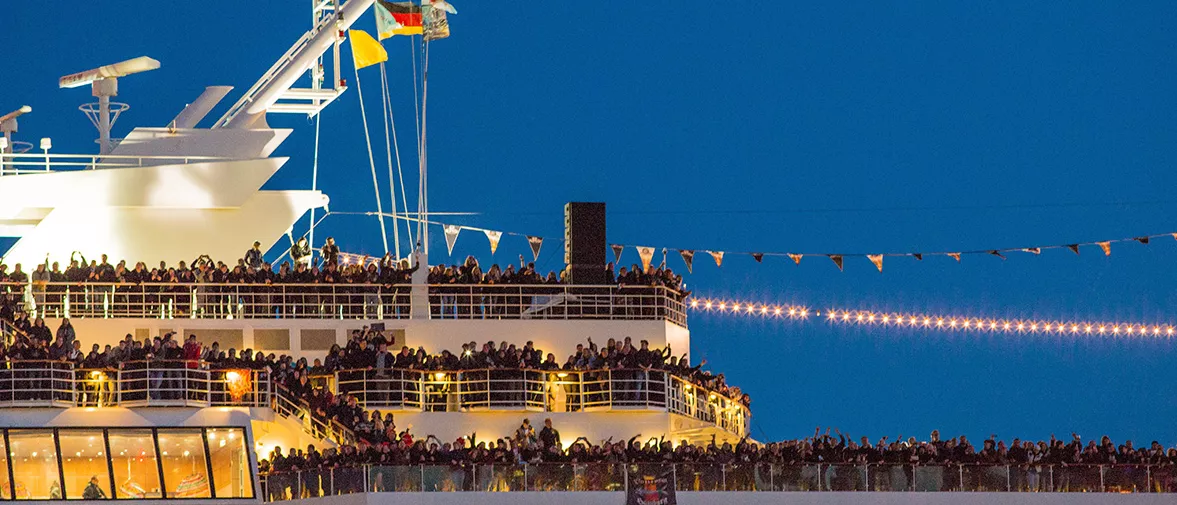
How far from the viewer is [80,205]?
44.2 m

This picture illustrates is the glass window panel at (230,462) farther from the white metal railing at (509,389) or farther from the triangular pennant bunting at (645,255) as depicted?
the triangular pennant bunting at (645,255)

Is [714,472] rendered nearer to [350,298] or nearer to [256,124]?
[350,298]

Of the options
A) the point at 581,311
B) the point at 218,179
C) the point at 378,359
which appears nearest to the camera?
the point at 378,359

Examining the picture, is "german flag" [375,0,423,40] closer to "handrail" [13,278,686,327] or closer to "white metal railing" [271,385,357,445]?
"handrail" [13,278,686,327]

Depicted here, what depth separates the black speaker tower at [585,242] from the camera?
138 feet

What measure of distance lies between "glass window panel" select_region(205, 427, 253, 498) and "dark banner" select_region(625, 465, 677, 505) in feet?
18.8

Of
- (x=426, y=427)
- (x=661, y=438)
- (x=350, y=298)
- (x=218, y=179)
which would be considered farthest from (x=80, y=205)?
(x=661, y=438)

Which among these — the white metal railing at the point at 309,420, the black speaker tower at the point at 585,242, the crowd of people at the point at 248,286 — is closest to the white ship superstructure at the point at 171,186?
the crowd of people at the point at 248,286

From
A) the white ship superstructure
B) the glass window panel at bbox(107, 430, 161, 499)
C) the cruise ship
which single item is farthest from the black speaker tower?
the glass window panel at bbox(107, 430, 161, 499)

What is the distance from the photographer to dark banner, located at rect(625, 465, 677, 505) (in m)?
35.7

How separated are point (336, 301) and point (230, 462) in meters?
6.27

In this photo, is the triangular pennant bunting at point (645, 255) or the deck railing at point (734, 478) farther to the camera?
the triangular pennant bunting at point (645, 255)

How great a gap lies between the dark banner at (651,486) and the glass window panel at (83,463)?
307 inches

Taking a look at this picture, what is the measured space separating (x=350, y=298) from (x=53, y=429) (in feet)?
23.7
